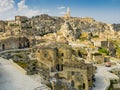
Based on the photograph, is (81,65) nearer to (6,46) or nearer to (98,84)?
(98,84)

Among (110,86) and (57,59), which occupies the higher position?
(57,59)

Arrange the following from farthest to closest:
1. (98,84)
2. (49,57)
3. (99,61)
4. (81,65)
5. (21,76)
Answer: (99,61)
(49,57)
(98,84)
(81,65)
(21,76)

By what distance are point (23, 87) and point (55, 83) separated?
284 cm

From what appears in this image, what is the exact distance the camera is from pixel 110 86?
3203 cm

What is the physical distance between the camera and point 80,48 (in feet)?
174

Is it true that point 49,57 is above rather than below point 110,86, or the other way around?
above

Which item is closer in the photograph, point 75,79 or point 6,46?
point 75,79

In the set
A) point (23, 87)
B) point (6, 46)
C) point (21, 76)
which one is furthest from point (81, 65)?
point (6, 46)

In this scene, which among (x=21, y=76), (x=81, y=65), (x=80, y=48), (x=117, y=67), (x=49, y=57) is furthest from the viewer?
(x=80, y=48)

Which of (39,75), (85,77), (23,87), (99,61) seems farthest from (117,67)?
(23,87)

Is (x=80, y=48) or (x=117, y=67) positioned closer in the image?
(x=117, y=67)

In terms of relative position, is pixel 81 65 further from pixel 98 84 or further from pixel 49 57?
pixel 49 57

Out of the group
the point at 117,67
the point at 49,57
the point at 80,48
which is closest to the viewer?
the point at 49,57

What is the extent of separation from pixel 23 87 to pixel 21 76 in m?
4.36
